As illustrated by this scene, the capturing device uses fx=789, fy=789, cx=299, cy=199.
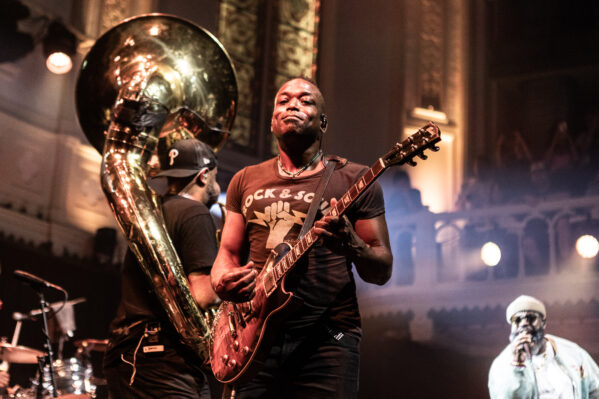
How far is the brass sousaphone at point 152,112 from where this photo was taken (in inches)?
128

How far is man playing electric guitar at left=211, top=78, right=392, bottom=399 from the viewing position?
246 centimetres

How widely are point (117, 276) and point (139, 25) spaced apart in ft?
15.9

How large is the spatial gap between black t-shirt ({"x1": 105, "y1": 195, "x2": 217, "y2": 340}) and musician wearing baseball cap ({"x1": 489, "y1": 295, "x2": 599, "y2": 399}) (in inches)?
111

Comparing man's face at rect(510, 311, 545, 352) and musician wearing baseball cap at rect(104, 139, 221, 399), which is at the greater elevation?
man's face at rect(510, 311, 545, 352)

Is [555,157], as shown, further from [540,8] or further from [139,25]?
[139,25]

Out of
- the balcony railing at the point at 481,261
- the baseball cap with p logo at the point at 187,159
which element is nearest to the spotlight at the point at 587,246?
the balcony railing at the point at 481,261

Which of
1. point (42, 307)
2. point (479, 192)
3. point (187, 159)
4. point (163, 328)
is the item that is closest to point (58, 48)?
point (42, 307)

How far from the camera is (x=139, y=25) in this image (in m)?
4.46

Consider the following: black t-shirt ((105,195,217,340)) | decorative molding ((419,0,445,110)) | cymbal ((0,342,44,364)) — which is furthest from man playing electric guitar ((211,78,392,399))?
decorative molding ((419,0,445,110))

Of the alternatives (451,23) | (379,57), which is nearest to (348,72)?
(379,57)

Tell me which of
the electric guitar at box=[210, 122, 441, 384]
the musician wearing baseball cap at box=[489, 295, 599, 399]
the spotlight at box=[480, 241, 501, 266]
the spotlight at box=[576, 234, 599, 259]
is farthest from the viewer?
the spotlight at box=[480, 241, 501, 266]

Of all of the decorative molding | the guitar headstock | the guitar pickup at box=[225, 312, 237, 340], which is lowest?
the guitar pickup at box=[225, 312, 237, 340]

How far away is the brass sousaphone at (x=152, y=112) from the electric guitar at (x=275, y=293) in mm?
624

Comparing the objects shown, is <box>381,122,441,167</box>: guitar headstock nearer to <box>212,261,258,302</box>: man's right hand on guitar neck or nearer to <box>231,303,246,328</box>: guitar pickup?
<box>212,261,258,302</box>: man's right hand on guitar neck
